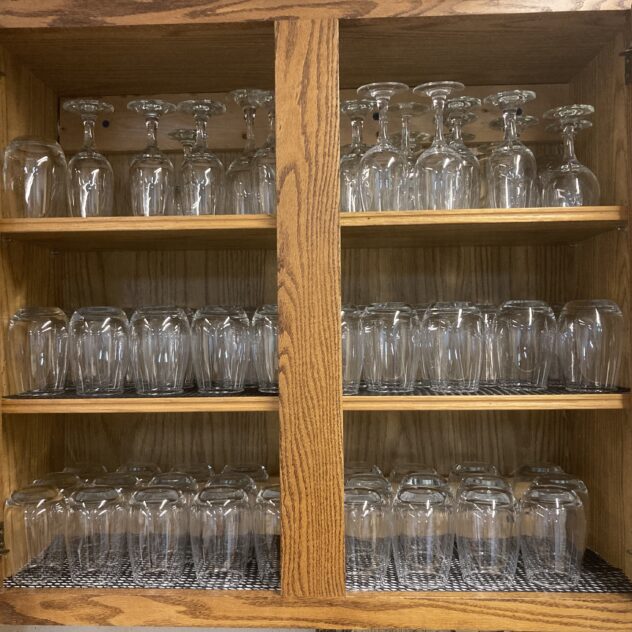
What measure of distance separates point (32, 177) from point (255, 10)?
635mm

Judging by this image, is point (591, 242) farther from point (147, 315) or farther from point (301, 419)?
point (147, 315)

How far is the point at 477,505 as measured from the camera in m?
1.46

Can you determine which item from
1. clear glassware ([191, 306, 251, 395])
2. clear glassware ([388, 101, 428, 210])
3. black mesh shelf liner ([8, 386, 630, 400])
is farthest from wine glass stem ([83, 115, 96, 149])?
clear glassware ([388, 101, 428, 210])

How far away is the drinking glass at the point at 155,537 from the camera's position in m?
1.50

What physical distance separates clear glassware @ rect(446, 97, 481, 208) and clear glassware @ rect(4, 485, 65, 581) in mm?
1198

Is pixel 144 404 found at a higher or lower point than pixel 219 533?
higher

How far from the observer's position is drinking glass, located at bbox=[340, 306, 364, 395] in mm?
1518

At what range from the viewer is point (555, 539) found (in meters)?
1.46

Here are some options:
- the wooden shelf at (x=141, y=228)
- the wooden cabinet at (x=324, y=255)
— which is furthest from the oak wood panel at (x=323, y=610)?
the wooden shelf at (x=141, y=228)

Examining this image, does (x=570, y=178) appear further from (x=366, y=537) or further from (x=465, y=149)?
(x=366, y=537)

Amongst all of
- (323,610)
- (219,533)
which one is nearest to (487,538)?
(323,610)

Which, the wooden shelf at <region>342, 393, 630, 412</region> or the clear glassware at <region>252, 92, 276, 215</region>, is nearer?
the wooden shelf at <region>342, 393, 630, 412</region>

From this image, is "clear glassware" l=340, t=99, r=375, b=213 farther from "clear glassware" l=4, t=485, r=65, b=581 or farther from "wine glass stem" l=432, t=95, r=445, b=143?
"clear glassware" l=4, t=485, r=65, b=581

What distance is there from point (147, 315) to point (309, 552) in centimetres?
64
